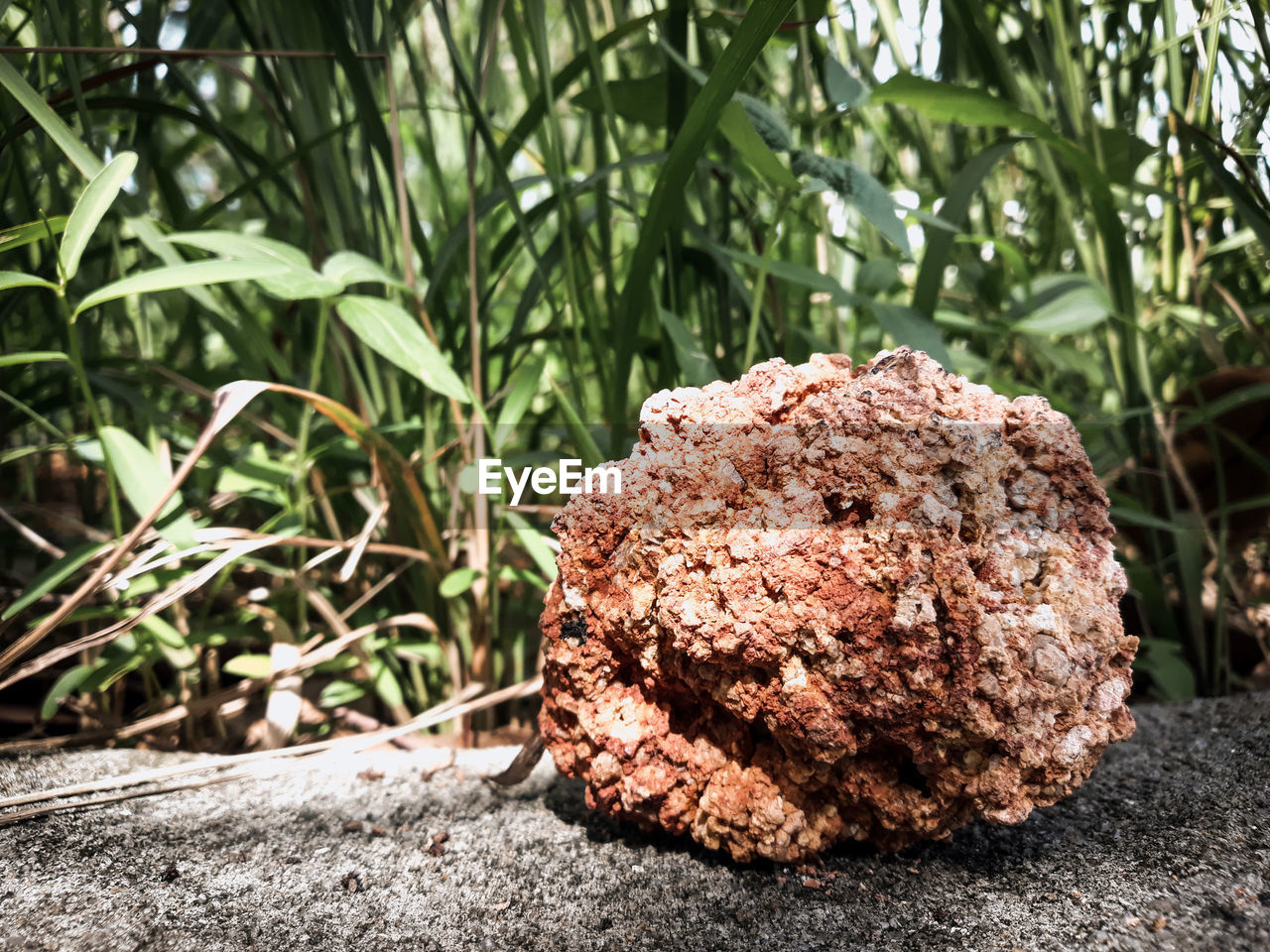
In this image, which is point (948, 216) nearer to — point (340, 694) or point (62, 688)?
point (340, 694)

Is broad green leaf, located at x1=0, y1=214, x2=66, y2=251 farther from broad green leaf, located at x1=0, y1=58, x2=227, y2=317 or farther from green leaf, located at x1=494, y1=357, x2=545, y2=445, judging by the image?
green leaf, located at x1=494, y1=357, x2=545, y2=445

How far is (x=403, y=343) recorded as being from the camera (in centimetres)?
76

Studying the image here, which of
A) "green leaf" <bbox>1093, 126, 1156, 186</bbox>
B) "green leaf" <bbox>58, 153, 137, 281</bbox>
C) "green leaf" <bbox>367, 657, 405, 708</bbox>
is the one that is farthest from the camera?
"green leaf" <bbox>1093, 126, 1156, 186</bbox>

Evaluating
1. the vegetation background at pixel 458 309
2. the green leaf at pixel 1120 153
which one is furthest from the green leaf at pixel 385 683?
the green leaf at pixel 1120 153

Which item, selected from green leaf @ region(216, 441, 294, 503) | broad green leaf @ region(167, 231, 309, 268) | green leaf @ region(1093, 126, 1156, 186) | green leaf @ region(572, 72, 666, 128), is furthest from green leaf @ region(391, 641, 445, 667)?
green leaf @ region(1093, 126, 1156, 186)

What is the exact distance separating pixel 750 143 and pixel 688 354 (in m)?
0.22

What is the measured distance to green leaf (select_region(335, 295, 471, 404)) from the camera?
75 centimetres

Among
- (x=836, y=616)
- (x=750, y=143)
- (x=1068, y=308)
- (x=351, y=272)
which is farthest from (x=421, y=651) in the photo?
(x=1068, y=308)

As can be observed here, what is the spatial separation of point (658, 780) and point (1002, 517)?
355 millimetres

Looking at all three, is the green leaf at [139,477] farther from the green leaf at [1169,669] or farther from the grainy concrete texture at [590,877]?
the green leaf at [1169,669]

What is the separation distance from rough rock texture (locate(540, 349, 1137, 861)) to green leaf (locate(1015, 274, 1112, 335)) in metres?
0.31

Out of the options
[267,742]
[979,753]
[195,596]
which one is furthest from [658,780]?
[195,596]

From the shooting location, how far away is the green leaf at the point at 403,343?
0.75 meters

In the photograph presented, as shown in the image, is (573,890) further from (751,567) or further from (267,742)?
(267,742)
